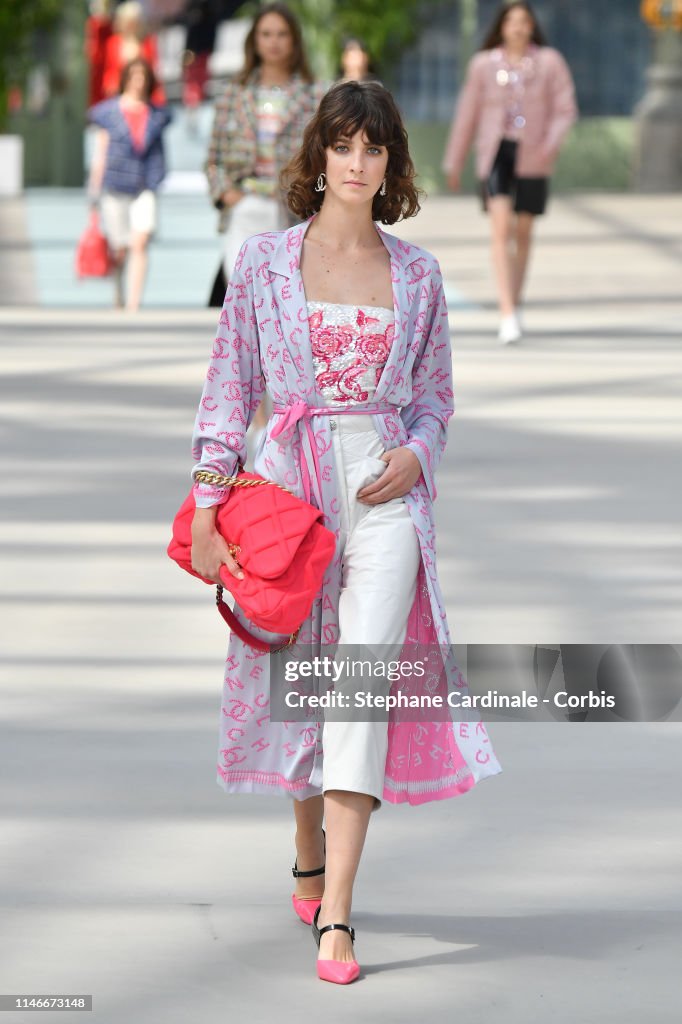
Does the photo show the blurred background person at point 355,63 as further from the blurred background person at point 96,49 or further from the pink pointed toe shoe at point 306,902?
the pink pointed toe shoe at point 306,902

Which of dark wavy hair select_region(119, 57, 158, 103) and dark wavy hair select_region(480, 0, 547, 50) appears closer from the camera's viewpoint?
dark wavy hair select_region(480, 0, 547, 50)

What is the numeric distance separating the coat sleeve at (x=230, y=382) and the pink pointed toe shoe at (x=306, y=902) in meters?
0.78

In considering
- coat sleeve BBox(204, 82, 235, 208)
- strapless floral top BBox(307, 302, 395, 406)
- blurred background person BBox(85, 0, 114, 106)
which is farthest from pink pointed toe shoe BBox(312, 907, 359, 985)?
blurred background person BBox(85, 0, 114, 106)

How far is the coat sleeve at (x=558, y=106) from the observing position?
1241 centimetres

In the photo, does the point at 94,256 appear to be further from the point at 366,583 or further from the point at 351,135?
the point at 366,583

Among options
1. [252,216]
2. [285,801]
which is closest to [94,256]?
[252,216]

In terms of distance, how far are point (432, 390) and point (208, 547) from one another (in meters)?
0.56

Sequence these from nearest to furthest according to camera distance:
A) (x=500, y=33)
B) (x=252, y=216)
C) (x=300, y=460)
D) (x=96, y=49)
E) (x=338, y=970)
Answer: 1. (x=338, y=970)
2. (x=300, y=460)
3. (x=252, y=216)
4. (x=500, y=33)
5. (x=96, y=49)

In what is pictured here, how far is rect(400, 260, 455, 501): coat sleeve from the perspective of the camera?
13.8 feet

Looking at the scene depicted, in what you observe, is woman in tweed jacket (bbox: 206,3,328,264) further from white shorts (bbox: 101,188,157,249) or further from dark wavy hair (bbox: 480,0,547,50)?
white shorts (bbox: 101,188,157,249)

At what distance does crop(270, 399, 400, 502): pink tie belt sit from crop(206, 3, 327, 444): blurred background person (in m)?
5.22

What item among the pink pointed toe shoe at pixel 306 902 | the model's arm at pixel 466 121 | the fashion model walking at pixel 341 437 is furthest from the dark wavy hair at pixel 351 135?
the model's arm at pixel 466 121

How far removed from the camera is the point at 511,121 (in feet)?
40.9

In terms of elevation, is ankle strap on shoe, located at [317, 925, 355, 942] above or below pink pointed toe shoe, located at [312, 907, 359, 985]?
above
